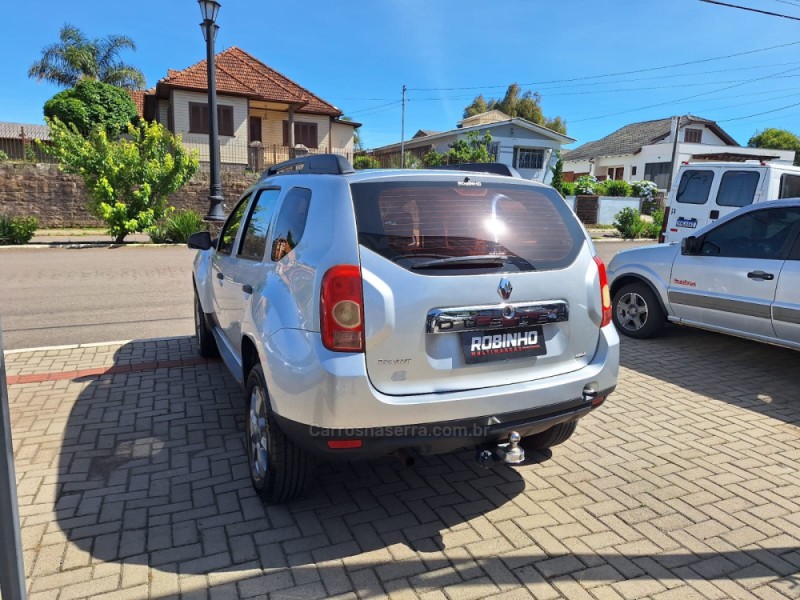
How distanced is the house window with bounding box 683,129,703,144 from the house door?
1366 inches

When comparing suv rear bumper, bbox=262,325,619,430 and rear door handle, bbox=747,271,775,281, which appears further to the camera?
rear door handle, bbox=747,271,775,281

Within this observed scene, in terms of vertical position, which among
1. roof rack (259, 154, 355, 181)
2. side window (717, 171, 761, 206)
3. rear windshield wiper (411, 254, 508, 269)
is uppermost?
side window (717, 171, 761, 206)

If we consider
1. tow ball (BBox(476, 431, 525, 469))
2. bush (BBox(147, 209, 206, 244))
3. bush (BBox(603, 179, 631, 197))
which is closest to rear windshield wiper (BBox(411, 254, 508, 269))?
tow ball (BBox(476, 431, 525, 469))

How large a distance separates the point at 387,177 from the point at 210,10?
1206 cm

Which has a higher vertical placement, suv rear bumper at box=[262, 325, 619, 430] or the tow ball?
suv rear bumper at box=[262, 325, 619, 430]

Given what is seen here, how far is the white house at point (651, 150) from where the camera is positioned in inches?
1657

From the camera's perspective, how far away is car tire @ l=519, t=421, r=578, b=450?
143 inches

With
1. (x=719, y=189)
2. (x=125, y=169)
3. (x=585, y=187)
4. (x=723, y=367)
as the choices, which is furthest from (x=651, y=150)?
(x=723, y=367)

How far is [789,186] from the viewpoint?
10.1m

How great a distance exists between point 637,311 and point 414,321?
16.7ft

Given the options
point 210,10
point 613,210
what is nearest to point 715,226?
point 210,10

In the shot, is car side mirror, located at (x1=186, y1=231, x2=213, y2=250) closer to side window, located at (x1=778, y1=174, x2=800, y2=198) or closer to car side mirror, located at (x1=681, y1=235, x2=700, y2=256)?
car side mirror, located at (x1=681, y1=235, x2=700, y2=256)

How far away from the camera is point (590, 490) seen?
3.45 m

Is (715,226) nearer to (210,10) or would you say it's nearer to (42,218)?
(210,10)
